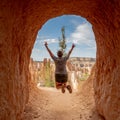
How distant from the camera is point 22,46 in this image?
5.55m

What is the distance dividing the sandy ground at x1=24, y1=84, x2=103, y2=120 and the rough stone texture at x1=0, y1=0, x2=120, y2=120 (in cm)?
97

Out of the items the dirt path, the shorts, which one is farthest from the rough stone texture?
the shorts

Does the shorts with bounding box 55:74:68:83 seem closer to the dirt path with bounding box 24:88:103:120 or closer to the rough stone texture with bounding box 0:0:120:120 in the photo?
the dirt path with bounding box 24:88:103:120

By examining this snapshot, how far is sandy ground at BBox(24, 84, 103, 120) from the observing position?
726cm

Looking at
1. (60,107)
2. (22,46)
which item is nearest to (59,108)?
(60,107)

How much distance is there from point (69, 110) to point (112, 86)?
10.7ft

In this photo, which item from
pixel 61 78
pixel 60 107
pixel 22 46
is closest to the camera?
pixel 22 46

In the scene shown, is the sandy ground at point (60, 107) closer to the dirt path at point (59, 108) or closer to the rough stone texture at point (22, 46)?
the dirt path at point (59, 108)

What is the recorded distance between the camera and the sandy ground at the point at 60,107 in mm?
7262

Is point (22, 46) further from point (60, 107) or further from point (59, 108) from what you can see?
point (60, 107)

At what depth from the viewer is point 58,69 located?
8.31 metres

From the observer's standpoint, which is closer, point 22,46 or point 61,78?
point 22,46

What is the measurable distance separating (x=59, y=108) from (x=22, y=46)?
3490 mm

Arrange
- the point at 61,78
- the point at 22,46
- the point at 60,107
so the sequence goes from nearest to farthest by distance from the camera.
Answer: the point at 22,46, the point at 61,78, the point at 60,107
